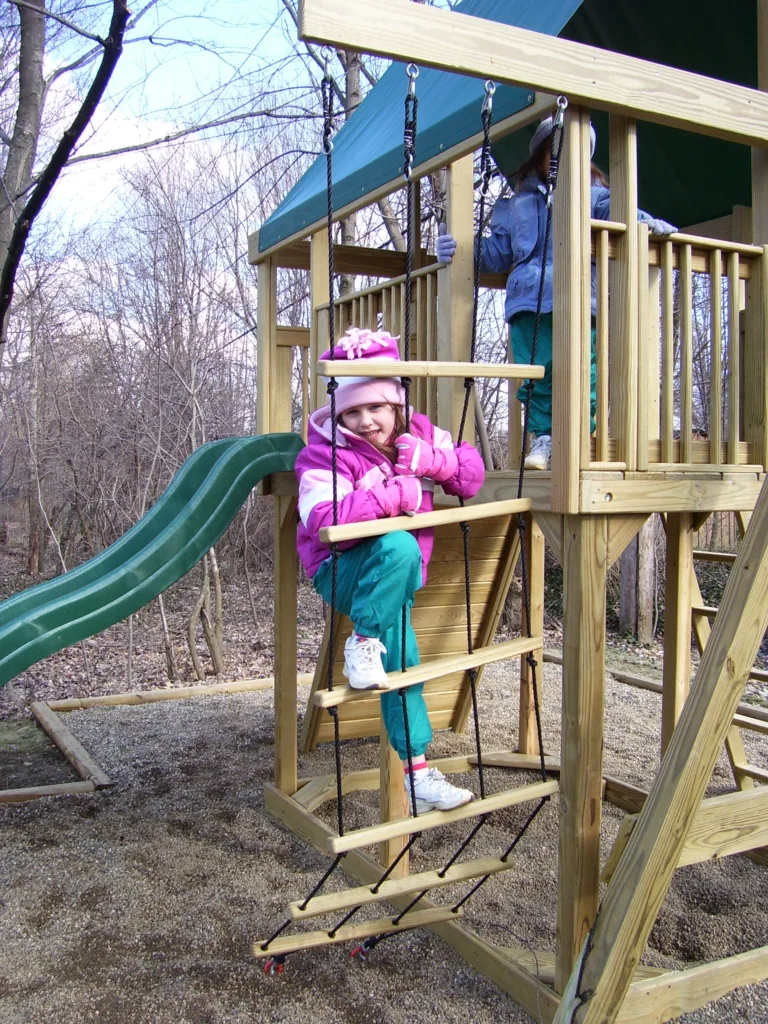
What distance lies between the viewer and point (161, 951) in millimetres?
3133

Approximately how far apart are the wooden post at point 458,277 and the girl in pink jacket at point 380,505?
0.43 metres

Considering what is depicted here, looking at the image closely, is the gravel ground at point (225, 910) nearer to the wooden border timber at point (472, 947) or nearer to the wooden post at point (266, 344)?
the wooden border timber at point (472, 947)

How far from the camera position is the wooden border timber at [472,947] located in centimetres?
275

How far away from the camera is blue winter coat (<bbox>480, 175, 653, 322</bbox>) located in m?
3.29

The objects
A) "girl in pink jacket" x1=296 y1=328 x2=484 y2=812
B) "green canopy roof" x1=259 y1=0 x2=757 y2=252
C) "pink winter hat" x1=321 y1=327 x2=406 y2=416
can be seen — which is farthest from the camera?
"green canopy roof" x1=259 y1=0 x2=757 y2=252

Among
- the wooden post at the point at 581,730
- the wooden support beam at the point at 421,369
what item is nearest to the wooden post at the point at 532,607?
the wooden post at the point at 581,730

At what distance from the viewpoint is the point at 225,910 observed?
3.42 meters

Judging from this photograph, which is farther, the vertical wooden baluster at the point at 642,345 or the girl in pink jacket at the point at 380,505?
the vertical wooden baluster at the point at 642,345

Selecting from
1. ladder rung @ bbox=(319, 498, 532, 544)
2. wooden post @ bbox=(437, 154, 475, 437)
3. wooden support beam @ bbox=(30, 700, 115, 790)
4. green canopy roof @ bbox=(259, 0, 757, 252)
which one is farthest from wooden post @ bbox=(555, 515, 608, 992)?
wooden support beam @ bbox=(30, 700, 115, 790)

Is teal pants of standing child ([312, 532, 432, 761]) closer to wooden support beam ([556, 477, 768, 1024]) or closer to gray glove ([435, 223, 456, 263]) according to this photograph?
wooden support beam ([556, 477, 768, 1024])

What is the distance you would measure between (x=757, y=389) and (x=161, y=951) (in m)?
3.04

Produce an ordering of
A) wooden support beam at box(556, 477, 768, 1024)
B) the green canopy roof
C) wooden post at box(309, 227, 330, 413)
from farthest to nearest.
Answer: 1. wooden post at box(309, 227, 330, 413)
2. the green canopy roof
3. wooden support beam at box(556, 477, 768, 1024)

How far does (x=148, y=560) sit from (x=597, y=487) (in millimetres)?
1909

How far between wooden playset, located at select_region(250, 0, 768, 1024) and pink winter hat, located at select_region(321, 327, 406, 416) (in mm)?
200
